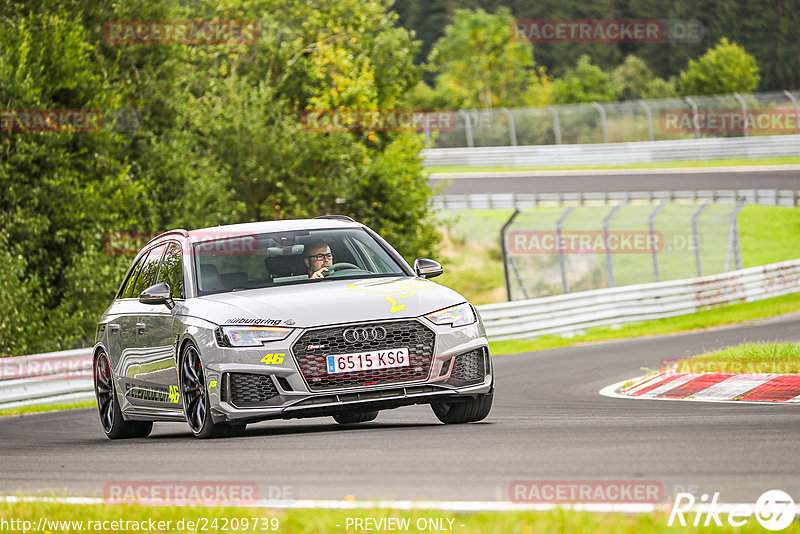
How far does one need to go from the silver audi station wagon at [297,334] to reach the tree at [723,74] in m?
70.8

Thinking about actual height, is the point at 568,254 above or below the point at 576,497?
below

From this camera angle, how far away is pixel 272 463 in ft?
23.0

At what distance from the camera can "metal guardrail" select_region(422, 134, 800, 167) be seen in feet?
162

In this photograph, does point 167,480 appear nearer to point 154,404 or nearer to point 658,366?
point 154,404

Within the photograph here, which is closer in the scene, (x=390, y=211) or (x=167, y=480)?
(x=167, y=480)

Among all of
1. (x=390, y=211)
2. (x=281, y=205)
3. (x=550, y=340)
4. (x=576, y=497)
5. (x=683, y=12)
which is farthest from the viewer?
(x=683, y=12)

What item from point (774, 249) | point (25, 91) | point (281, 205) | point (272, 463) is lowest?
point (774, 249)

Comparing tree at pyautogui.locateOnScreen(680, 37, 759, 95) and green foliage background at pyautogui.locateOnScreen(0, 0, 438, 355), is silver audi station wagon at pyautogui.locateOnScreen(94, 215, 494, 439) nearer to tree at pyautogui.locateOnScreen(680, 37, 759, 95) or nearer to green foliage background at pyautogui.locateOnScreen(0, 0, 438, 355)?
green foliage background at pyautogui.locateOnScreen(0, 0, 438, 355)

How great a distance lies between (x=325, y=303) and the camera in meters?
8.37

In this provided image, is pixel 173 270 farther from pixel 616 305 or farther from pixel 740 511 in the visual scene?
pixel 616 305

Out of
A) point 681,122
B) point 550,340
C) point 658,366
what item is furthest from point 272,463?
point 681,122

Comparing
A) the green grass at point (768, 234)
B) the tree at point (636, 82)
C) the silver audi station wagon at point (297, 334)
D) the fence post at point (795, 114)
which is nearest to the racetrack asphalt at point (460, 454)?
the silver audi station wagon at point (297, 334)

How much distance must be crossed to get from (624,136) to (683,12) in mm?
48322

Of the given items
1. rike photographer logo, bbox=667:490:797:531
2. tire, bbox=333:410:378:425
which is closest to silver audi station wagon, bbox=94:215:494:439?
tire, bbox=333:410:378:425
